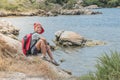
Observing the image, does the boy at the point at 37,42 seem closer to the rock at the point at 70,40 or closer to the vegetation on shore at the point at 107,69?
the vegetation on shore at the point at 107,69

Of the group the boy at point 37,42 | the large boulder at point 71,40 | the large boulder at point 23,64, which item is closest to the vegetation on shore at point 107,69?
the large boulder at point 23,64

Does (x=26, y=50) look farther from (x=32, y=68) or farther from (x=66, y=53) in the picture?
(x=66, y=53)

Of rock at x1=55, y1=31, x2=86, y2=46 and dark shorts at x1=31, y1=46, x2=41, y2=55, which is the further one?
rock at x1=55, y1=31, x2=86, y2=46

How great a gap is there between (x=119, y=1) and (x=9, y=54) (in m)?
154

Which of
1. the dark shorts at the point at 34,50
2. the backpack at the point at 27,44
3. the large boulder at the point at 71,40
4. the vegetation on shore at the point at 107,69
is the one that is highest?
the vegetation on shore at the point at 107,69

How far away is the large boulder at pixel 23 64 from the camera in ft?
41.1

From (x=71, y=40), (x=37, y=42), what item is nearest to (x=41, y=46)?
(x=37, y=42)

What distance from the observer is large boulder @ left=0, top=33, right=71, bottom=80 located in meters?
12.5

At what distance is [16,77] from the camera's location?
1184 centimetres

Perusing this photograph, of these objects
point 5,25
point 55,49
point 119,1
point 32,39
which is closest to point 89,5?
point 119,1

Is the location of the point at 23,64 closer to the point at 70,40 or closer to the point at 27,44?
the point at 27,44

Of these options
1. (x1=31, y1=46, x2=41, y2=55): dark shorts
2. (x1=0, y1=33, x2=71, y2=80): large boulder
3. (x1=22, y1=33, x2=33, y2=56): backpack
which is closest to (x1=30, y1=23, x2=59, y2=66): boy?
(x1=31, y1=46, x2=41, y2=55): dark shorts

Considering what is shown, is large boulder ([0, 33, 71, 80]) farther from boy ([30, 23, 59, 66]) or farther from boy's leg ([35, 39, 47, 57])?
boy's leg ([35, 39, 47, 57])

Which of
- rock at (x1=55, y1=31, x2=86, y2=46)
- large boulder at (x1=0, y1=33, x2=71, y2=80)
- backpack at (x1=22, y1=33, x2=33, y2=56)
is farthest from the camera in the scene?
rock at (x1=55, y1=31, x2=86, y2=46)
